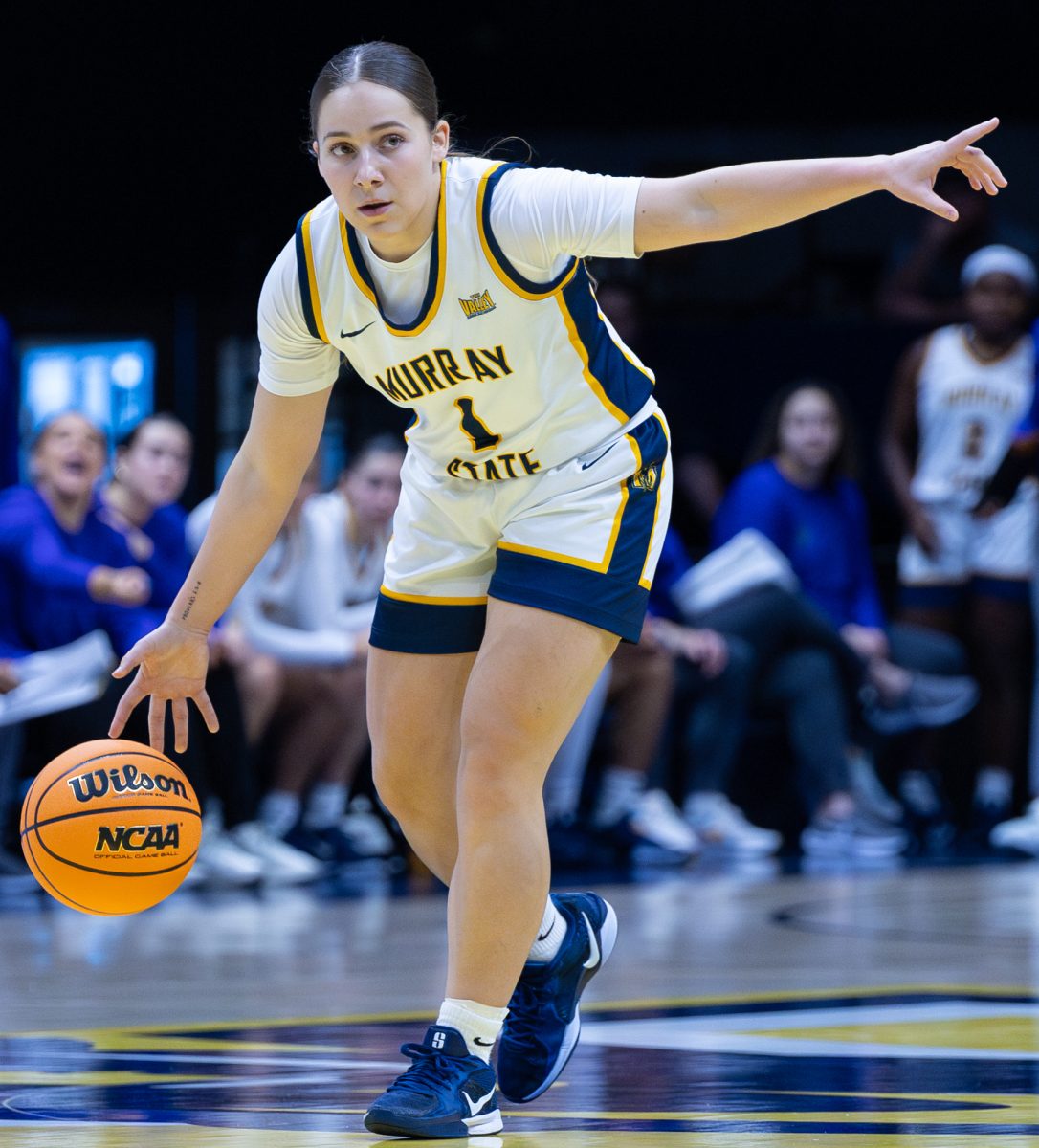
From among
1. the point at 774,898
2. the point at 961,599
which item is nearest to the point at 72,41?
the point at 961,599

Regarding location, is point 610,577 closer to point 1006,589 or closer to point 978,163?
point 978,163

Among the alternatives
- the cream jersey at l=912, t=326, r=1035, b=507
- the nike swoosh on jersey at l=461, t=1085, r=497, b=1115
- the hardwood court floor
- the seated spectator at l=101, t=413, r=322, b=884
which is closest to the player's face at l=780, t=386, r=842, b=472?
the cream jersey at l=912, t=326, r=1035, b=507

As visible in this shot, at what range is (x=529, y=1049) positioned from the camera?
3.58 metres

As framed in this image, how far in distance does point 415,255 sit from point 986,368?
21.8ft

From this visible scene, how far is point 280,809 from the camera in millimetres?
8250

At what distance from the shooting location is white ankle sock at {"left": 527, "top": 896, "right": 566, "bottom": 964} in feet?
12.3

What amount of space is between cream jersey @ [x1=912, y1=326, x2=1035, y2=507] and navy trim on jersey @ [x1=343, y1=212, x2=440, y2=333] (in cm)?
650

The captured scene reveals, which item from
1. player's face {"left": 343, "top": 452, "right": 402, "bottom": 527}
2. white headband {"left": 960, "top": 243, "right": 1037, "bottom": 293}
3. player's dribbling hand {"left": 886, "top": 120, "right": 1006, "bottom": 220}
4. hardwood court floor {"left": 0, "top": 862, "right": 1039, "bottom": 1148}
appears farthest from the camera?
white headband {"left": 960, "top": 243, "right": 1037, "bottom": 293}

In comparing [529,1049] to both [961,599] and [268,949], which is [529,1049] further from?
[961,599]

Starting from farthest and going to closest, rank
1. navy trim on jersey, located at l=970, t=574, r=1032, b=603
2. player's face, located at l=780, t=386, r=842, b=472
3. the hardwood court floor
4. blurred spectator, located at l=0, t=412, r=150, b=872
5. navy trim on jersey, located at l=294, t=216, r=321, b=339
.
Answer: navy trim on jersey, located at l=970, t=574, r=1032, b=603, player's face, located at l=780, t=386, r=842, b=472, blurred spectator, located at l=0, t=412, r=150, b=872, navy trim on jersey, located at l=294, t=216, r=321, b=339, the hardwood court floor

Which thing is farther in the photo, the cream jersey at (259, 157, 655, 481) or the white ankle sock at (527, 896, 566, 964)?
the white ankle sock at (527, 896, 566, 964)

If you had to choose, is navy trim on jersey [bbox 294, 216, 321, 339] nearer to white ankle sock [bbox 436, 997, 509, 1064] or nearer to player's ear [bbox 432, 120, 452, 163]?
player's ear [bbox 432, 120, 452, 163]

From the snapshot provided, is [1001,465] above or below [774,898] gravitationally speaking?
above

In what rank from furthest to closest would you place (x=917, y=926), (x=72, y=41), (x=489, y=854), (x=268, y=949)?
1. (x=72, y=41)
2. (x=917, y=926)
3. (x=268, y=949)
4. (x=489, y=854)
